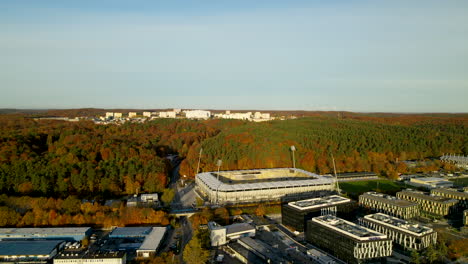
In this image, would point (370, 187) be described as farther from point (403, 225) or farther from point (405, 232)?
point (405, 232)

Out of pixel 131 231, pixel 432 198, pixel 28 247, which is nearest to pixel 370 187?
pixel 432 198

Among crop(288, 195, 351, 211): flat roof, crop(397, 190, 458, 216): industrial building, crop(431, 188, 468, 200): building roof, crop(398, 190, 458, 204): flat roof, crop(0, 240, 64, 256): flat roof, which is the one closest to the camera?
crop(0, 240, 64, 256): flat roof

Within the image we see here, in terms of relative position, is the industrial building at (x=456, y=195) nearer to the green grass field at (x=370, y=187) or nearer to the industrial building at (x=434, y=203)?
the industrial building at (x=434, y=203)

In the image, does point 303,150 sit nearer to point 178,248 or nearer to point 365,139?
point 365,139

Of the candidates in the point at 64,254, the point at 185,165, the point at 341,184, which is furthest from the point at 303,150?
the point at 64,254

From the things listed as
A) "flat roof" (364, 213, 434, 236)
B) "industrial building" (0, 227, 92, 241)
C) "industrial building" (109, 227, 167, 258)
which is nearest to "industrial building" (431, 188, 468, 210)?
"flat roof" (364, 213, 434, 236)

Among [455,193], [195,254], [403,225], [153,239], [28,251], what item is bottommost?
[28,251]

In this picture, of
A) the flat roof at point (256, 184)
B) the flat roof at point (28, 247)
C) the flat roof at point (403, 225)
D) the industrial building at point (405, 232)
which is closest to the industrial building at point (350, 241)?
the industrial building at point (405, 232)

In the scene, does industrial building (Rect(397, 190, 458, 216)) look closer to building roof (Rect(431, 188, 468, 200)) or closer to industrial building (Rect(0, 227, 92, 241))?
building roof (Rect(431, 188, 468, 200))
